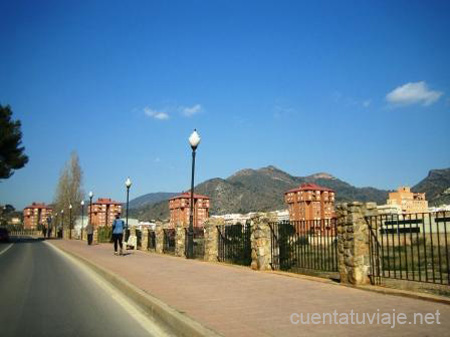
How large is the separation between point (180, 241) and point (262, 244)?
8149 millimetres

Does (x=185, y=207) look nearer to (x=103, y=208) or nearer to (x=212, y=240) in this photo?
(x=103, y=208)

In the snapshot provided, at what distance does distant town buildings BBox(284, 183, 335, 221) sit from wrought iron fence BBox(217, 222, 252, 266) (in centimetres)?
11680

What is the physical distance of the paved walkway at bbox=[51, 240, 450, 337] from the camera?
511 cm

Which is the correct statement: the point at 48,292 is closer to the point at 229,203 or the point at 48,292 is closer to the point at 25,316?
the point at 25,316

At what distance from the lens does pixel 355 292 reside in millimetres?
7938

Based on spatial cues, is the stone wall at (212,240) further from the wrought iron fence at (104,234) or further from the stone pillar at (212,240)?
the wrought iron fence at (104,234)

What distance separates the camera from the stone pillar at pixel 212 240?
16703 mm

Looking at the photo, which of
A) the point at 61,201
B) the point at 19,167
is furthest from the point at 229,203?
the point at 19,167

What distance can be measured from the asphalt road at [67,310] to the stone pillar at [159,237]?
11.2m

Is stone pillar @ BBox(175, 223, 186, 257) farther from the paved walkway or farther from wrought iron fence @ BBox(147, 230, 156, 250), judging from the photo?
the paved walkway

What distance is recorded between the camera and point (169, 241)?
2234cm

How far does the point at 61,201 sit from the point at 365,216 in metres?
72.5

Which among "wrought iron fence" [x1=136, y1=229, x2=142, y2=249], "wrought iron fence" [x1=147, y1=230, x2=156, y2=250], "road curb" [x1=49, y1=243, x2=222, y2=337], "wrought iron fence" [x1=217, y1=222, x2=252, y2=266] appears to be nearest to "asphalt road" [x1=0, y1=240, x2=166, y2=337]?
"road curb" [x1=49, y1=243, x2=222, y2=337]

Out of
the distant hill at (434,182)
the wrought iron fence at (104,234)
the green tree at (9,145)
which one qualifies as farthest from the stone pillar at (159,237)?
the distant hill at (434,182)
